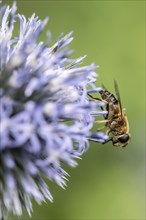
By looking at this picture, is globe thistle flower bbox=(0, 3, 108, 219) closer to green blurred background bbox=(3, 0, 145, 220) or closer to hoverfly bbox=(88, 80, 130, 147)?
hoverfly bbox=(88, 80, 130, 147)

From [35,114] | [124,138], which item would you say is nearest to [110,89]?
[124,138]

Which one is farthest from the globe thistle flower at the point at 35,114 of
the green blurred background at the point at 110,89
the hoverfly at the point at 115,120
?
the green blurred background at the point at 110,89

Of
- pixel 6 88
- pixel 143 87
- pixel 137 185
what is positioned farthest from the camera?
pixel 143 87

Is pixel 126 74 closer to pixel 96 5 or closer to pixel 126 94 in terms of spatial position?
pixel 126 94

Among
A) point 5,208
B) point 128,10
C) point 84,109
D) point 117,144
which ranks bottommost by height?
point 5,208

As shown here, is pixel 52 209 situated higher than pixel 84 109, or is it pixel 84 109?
pixel 84 109

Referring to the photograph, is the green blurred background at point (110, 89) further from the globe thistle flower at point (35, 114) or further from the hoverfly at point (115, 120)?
the globe thistle flower at point (35, 114)

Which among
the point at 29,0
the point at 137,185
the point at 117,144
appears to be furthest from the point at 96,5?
the point at 117,144
